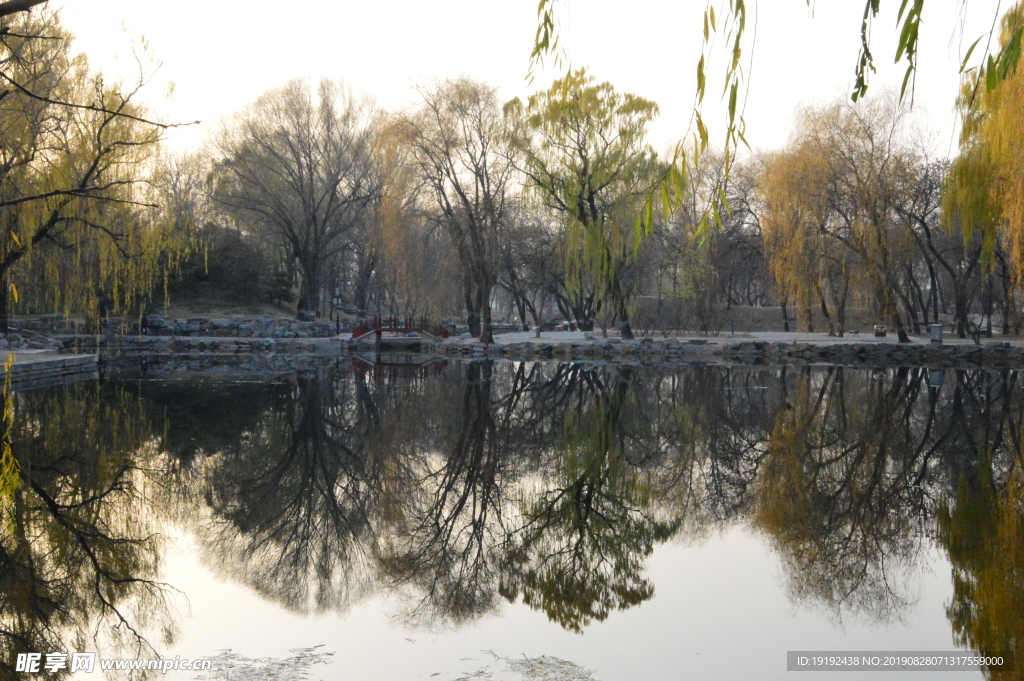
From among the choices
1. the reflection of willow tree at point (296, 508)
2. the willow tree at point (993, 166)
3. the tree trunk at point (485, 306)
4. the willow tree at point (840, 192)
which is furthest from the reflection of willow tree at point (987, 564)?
the tree trunk at point (485, 306)

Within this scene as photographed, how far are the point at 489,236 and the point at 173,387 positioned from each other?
13381 mm

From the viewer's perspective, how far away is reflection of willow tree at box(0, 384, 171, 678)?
13.9ft

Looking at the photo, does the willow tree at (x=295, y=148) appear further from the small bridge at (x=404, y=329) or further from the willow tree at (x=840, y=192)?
the willow tree at (x=840, y=192)

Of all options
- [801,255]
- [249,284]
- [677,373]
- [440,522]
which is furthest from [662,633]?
[249,284]

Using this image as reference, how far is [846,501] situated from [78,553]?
5591 mm

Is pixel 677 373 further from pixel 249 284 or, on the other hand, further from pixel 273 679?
pixel 249 284

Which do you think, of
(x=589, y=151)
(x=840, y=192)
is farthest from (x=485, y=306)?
(x=840, y=192)

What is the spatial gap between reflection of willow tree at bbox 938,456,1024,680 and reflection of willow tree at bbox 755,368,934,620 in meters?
0.28

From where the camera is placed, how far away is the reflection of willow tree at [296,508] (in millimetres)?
5203

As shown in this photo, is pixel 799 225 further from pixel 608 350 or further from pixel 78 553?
pixel 78 553

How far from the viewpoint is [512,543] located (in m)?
5.97

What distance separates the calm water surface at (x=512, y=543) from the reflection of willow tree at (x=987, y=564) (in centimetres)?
2

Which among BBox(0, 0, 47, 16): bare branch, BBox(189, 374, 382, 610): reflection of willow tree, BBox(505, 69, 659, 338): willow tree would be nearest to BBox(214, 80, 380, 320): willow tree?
BBox(505, 69, 659, 338): willow tree

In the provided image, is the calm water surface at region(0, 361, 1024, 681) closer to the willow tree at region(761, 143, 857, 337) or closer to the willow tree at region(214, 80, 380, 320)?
the willow tree at region(761, 143, 857, 337)
